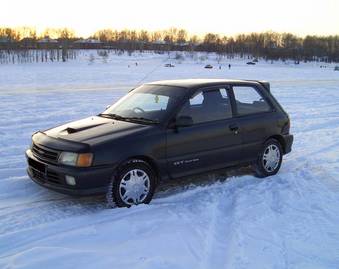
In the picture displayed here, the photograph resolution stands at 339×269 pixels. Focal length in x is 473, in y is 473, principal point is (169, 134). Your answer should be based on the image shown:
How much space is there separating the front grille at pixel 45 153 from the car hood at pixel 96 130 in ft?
0.75

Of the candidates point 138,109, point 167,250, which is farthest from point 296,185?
point 167,250

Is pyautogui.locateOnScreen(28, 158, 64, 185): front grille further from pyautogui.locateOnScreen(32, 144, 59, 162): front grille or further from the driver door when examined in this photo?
the driver door

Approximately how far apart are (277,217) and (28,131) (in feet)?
22.5

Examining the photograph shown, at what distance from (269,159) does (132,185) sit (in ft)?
8.79

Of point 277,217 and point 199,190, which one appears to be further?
point 199,190

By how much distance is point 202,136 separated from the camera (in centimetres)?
643

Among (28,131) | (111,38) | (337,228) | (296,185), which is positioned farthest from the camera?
(111,38)

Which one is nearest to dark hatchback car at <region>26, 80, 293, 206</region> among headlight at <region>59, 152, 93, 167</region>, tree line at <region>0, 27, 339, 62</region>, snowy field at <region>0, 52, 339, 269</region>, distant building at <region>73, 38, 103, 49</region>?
headlight at <region>59, 152, 93, 167</region>

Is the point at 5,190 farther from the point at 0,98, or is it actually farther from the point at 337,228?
the point at 0,98

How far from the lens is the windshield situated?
6279mm

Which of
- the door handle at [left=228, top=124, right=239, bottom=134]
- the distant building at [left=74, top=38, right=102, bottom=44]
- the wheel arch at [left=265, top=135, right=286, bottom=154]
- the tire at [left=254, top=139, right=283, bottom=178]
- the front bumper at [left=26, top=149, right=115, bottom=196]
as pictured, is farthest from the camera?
the distant building at [left=74, top=38, right=102, bottom=44]

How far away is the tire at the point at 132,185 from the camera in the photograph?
5.62 metres

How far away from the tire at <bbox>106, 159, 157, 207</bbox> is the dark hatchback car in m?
0.01

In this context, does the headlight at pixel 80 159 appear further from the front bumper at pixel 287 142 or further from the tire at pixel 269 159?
the front bumper at pixel 287 142
